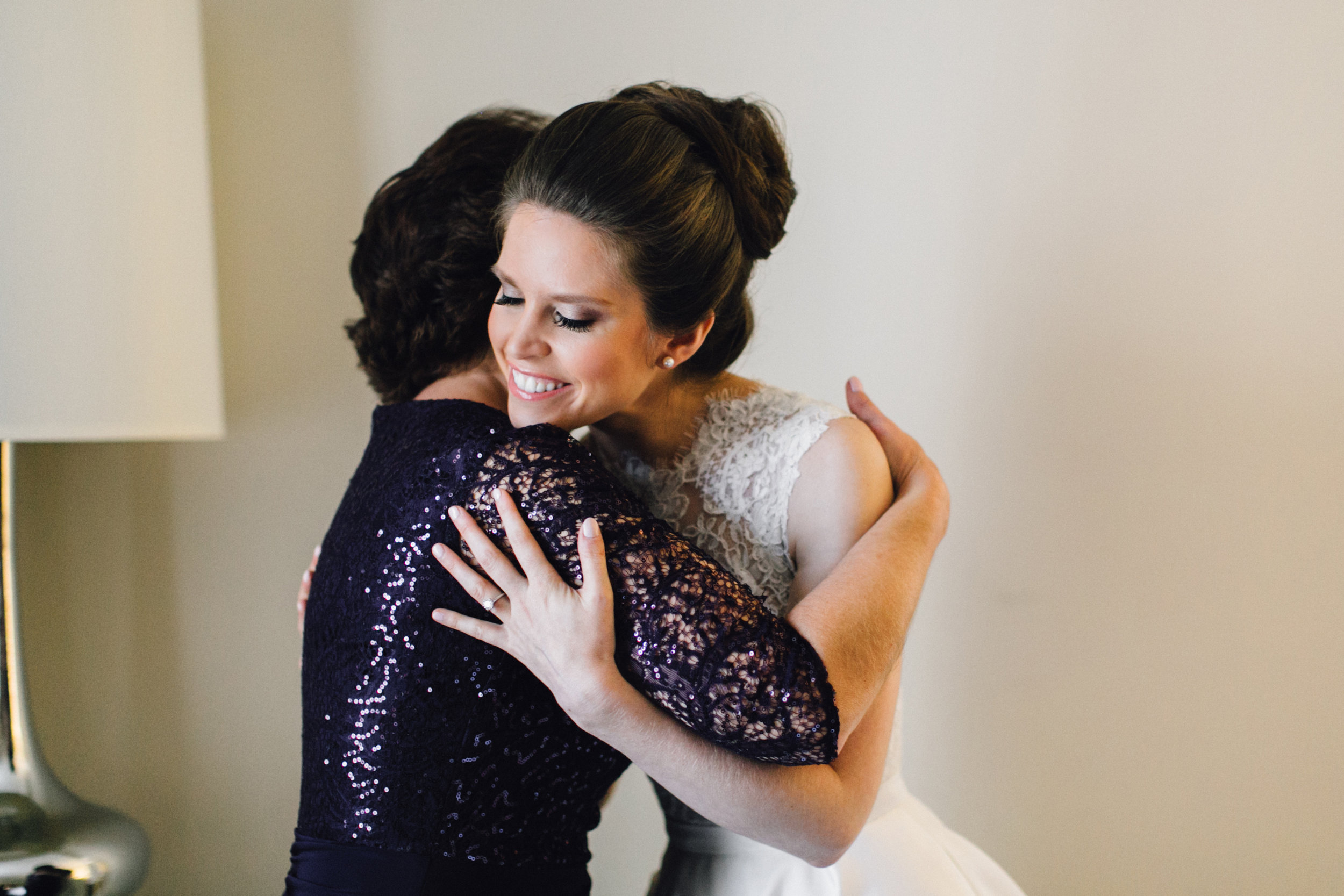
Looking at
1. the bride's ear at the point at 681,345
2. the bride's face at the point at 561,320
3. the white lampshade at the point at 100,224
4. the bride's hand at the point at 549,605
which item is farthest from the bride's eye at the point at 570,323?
the white lampshade at the point at 100,224

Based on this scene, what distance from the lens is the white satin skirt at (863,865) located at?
133 centimetres

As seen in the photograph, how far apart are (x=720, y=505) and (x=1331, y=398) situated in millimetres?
1249

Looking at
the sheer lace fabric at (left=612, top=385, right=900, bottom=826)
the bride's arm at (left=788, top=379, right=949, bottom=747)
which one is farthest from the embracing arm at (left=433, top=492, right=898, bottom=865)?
the sheer lace fabric at (left=612, top=385, right=900, bottom=826)

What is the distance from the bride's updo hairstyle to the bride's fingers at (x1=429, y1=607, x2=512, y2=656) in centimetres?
41

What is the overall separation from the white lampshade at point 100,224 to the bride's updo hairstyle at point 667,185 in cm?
58

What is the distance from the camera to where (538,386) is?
1.11m

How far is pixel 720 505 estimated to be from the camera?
1294 mm

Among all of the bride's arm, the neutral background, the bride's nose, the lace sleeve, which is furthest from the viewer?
the neutral background

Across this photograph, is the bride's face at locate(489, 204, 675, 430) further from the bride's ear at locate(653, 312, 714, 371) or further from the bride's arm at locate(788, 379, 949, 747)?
the bride's arm at locate(788, 379, 949, 747)

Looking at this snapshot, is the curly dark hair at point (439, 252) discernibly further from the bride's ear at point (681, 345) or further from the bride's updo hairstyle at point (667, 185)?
the bride's ear at point (681, 345)

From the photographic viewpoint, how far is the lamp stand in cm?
138

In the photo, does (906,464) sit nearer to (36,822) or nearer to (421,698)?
(421,698)

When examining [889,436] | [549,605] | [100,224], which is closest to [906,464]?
[889,436]

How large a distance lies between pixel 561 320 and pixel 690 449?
0.31 m
